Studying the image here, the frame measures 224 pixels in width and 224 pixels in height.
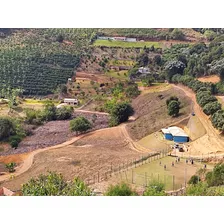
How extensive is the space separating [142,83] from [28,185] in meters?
5.85

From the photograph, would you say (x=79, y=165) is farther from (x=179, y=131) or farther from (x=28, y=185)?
(x=179, y=131)

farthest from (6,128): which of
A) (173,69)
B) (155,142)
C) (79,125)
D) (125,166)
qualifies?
(173,69)

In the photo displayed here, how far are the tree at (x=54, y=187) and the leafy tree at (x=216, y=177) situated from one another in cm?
319

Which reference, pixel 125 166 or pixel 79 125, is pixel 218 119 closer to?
pixel 125 166

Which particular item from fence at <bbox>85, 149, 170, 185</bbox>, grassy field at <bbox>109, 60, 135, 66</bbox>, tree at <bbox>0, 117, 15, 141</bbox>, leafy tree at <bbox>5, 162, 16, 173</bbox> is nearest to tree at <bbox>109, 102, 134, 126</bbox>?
grassy field at <bbox>109, 60, 135, 66</bbox>

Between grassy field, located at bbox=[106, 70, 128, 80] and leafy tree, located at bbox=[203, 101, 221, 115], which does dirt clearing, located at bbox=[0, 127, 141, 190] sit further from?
leafy tree, located at bbox=[203, 101, 221, 115]

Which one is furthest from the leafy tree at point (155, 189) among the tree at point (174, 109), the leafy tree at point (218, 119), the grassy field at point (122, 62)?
the grassy field at point (122, 62)

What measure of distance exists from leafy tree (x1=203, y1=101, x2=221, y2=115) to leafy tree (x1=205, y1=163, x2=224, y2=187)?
8.27ft

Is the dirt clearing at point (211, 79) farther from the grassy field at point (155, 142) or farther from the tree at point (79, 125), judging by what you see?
the tree at point (79, 125)

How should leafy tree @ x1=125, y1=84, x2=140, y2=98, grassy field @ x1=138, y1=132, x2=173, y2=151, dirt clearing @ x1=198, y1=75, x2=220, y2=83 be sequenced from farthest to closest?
dirt clearing @ x1=198, y1=75, x2=220, y2=83 < leafy tree @ x1=125, y1=84, x2=140, y2=98 < grassy field @ x1=138, y1=132, x2=173, y2=151

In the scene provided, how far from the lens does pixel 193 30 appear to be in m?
16.4

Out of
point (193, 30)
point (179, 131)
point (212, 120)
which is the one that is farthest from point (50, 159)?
point (193, 30)

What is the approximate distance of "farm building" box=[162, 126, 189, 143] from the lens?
1391cm

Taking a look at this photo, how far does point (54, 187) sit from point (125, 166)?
2.53 meters
